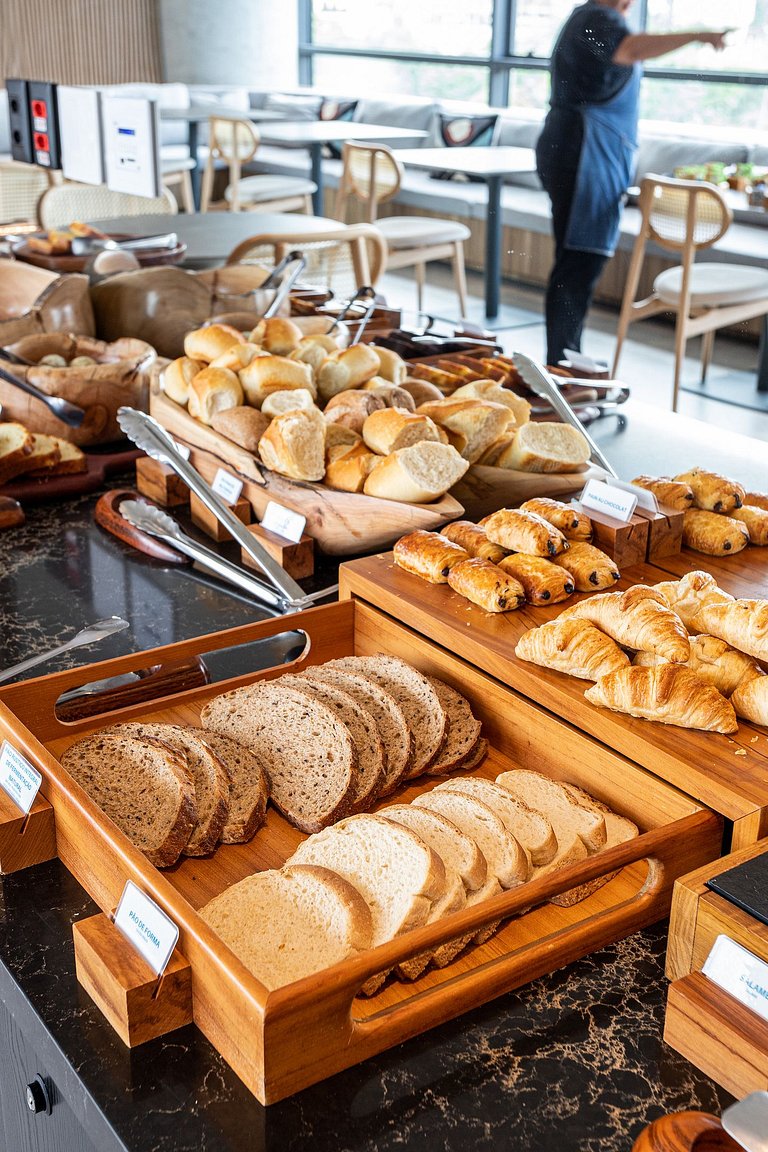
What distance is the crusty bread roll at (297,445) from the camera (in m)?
1.35

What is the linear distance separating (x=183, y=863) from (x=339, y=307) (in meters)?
1.50

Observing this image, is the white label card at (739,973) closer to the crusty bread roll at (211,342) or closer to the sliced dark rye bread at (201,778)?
the sliced dark rye bread at (201,778)

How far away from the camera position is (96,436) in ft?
5.56

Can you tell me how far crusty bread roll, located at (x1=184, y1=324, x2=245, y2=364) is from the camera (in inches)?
63.5

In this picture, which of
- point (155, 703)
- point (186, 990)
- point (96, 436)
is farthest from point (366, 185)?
point (186, 990)

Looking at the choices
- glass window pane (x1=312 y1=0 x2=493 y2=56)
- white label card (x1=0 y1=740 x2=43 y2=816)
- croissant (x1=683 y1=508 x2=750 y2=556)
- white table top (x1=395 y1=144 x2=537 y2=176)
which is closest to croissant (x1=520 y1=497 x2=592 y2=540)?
croissant (x1=683 y1=508 x2=750 y2=556)

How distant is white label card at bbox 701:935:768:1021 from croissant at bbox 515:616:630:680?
10.1 inches

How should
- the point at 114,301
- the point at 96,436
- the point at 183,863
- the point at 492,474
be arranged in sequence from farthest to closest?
the point at 114,301 → the point at 96,436 → the point at 492,474 → the point at 183,863

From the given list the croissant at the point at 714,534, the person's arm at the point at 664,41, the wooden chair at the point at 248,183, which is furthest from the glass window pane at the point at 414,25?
the croissant at the point at 714,534

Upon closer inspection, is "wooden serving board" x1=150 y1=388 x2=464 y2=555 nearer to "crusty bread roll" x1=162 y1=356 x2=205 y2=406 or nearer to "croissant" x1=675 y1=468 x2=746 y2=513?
"crusty bread roll" x1=162 y1=356 x2=205 y2=406

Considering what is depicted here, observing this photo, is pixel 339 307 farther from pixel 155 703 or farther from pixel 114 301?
pixel 155 703

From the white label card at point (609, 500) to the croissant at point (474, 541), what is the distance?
0.13 m

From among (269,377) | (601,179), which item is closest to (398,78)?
(601,179)

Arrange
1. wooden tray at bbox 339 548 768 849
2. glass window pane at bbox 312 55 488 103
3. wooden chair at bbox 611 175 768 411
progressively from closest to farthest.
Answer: wooden tray at bbox 339 548 768 849 → wooden chair at bbox 611 175 768 411 → glass window pane at bbox 312 55 488 103
